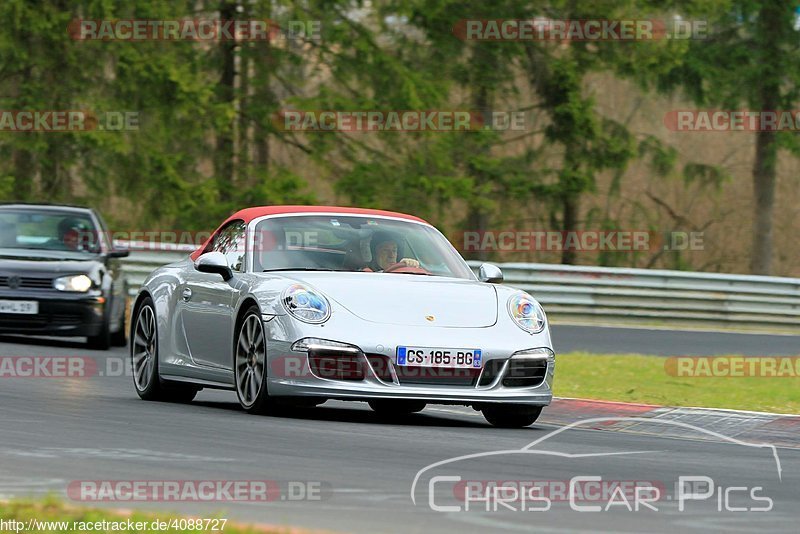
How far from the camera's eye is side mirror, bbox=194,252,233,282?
11.0 metres

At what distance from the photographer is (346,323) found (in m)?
10.1

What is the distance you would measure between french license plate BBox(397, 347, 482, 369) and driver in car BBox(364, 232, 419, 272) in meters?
1.20

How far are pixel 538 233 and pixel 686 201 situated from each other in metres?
5.11

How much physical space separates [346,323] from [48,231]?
360 inches

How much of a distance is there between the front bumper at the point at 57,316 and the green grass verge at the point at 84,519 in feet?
37.3

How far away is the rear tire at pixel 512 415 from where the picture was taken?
10.6m

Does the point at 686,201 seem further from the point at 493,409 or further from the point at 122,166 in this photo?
the point at 493,409

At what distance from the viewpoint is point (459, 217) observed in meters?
35.2

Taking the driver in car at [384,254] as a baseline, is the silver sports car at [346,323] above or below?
below
